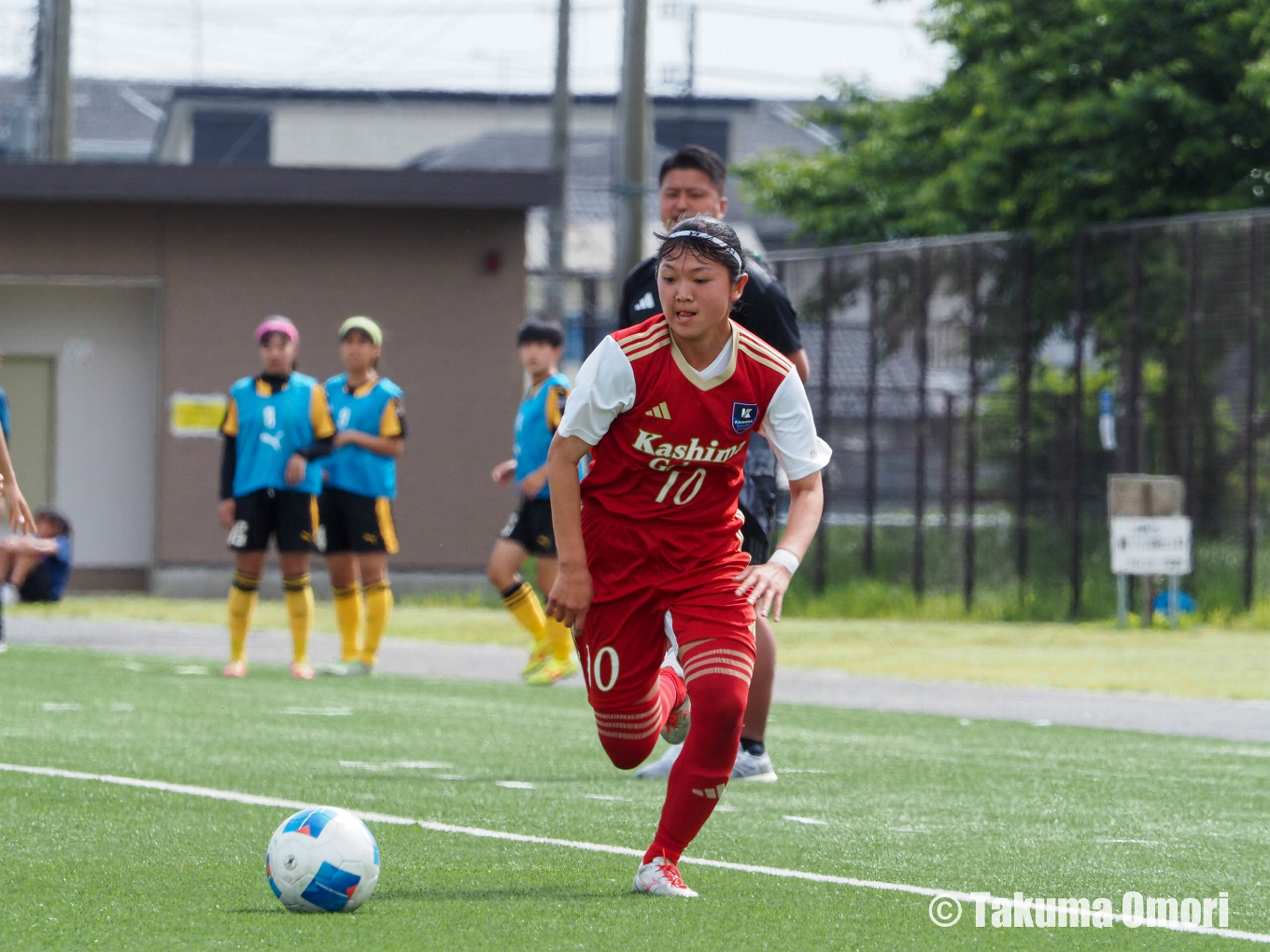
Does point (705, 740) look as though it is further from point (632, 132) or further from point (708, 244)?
point (632, 132)

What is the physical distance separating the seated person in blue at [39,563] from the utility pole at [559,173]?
5.68 metres

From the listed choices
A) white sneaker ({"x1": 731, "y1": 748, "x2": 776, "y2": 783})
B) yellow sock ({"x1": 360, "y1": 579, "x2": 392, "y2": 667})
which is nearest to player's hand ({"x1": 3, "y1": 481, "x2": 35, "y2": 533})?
white sneaker ({"x1": 731, "y1": 748, "x2": 776, "y2": 783})

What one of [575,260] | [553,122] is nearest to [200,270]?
[553,122]

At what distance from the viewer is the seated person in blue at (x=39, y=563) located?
721 inches

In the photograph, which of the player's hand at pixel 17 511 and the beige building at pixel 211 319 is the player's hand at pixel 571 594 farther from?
the beige building at pixel 211 319

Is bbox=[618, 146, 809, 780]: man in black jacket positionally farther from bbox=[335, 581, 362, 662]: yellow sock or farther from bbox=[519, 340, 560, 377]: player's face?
bbox=[335, 581, 362, 662]: yellow sock

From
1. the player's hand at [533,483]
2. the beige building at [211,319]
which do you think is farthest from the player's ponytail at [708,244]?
the beige building at [211,319]

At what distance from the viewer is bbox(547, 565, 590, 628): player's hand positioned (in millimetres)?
5055

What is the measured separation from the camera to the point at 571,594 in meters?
5.07

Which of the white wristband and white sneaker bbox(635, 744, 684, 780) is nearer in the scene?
the white wristband

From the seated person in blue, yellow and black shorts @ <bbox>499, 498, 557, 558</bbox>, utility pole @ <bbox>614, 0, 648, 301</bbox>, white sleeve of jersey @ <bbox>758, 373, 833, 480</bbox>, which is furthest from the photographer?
utility pole @ <bbox>614, 0, 648, 301</bbox>

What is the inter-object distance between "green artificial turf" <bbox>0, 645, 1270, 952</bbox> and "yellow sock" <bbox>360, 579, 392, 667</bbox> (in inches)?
68.2

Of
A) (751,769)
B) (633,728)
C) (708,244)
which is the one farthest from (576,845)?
(708,244)

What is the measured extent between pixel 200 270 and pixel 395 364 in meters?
2.28
